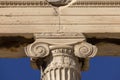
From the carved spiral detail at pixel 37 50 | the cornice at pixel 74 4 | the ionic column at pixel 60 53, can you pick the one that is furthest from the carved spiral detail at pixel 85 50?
the cornice at pixel 74 4

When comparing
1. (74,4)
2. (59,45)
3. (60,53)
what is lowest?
(60,53)

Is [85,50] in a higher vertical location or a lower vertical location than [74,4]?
lower

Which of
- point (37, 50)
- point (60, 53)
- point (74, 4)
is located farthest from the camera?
point (74, 4)

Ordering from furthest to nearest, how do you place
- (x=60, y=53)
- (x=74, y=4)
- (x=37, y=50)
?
(x=74, y=4), (x=37, y=50), (x=60, y=53)

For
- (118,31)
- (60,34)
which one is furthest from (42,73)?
(118,31)

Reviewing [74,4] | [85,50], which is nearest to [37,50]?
[85,50]

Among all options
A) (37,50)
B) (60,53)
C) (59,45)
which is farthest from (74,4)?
(37,50)

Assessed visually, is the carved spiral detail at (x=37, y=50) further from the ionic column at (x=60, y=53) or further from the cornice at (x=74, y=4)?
the cornice at (x=74, y=4)

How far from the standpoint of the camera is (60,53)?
2780 centimetres

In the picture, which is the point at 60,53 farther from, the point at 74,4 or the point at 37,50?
the point at 74,4

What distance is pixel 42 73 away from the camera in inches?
1098

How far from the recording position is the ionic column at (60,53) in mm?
27422

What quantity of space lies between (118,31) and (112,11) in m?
0.94

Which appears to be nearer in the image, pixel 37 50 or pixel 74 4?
pixel 37 50
